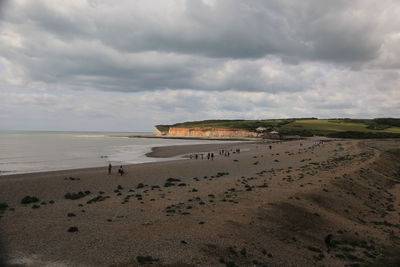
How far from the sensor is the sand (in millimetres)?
12453

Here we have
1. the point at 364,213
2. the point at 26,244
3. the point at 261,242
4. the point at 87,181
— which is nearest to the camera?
the point at 26,244

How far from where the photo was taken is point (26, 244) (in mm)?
12625

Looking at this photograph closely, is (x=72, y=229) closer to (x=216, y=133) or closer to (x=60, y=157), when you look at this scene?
(x=60, y=157)

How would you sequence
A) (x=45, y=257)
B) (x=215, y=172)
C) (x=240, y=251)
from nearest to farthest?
(x=45, y=257), (x=240, y=251), (x=215, y=172)

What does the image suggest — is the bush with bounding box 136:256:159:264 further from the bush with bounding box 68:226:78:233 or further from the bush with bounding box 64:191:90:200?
the bush with bounding box 64:191:90:200

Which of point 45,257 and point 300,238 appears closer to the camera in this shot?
point 45,257

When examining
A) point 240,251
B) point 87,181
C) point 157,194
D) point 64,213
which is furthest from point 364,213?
point 87,181

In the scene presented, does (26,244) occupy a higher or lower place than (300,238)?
higher

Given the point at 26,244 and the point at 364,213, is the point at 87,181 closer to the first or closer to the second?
the point at 26,244

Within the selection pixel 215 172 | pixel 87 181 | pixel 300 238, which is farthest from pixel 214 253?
pixel 215 172

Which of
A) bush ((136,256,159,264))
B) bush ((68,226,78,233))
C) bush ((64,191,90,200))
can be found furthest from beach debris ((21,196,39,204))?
bush ((136,256,159,264))

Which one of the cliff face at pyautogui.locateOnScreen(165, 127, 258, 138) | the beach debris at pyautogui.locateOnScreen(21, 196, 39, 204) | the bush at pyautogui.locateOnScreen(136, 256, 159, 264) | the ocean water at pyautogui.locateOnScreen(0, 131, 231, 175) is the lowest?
the ocean water at pyautogui.locateOnScreen(0, 131, 231, 175)

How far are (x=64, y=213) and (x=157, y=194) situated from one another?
7844 millimetres

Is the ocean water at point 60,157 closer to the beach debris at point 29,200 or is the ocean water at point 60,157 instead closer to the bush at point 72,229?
the beach debris at point 29,200
